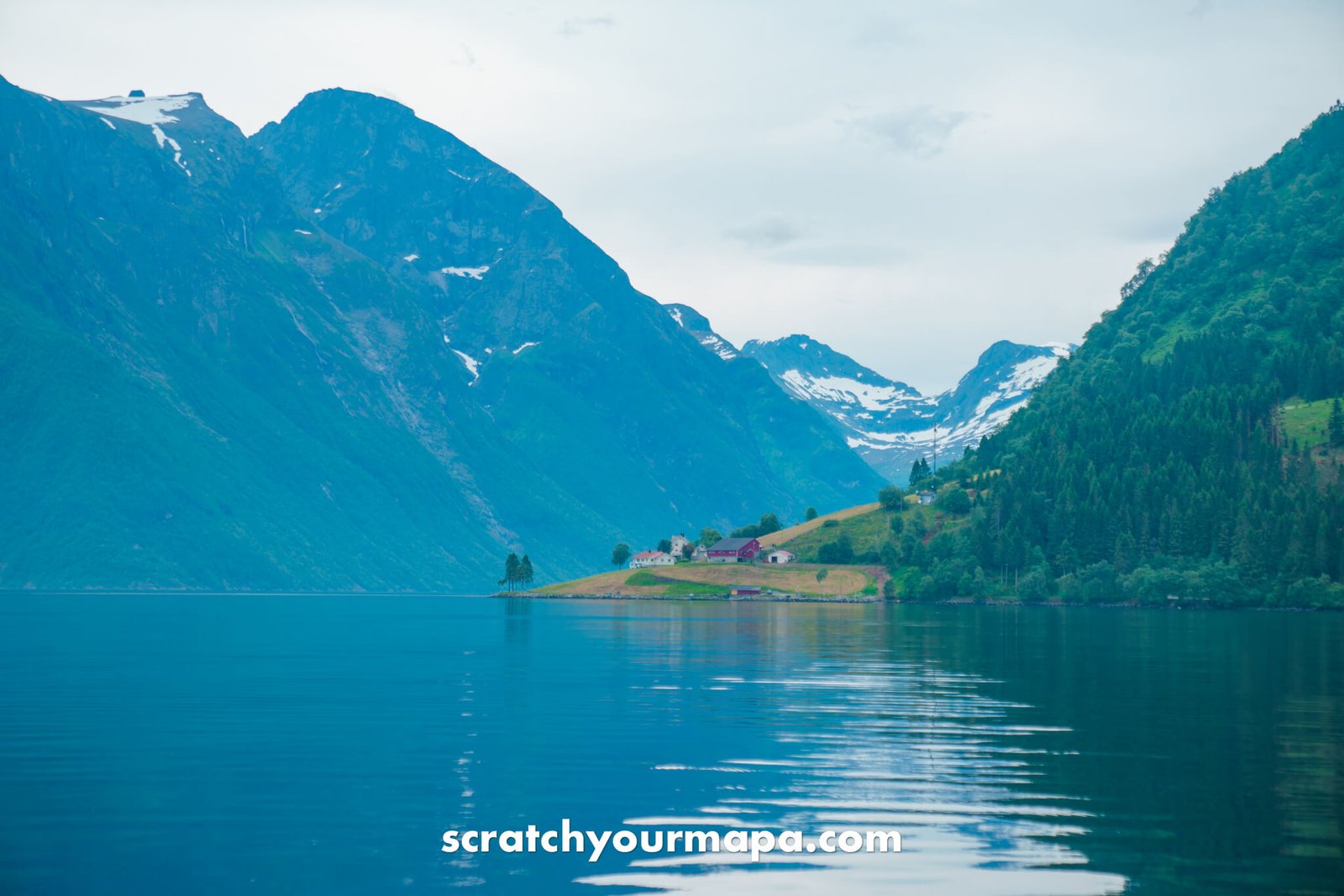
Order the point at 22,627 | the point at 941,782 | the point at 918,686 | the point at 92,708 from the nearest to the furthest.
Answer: the point at 941,782, the point at 92,708, the point at 918,686, the point at 22,627

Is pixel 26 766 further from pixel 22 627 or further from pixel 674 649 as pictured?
pixel 22 627

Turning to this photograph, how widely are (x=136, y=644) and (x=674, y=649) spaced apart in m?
51.7

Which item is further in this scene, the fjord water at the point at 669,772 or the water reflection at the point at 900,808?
the fjord water at the point at 669,772

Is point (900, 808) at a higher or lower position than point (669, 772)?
lower

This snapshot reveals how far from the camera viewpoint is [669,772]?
51.9m

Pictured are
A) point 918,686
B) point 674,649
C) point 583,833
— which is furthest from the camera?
point 674,649

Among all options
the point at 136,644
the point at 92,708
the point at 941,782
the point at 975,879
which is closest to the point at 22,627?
the point at 136,644

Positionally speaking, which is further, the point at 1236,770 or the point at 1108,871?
the point at 1236,770

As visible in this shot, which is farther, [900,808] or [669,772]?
[669,772]

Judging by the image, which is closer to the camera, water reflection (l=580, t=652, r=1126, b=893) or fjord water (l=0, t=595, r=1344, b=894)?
water reflection (l=580, t=652, r=1126, b=893)

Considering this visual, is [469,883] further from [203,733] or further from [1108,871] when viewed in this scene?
[203,733]

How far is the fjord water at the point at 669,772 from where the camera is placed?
37188mm

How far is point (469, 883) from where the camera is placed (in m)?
36.0

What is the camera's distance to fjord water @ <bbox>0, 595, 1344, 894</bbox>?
37.2m
